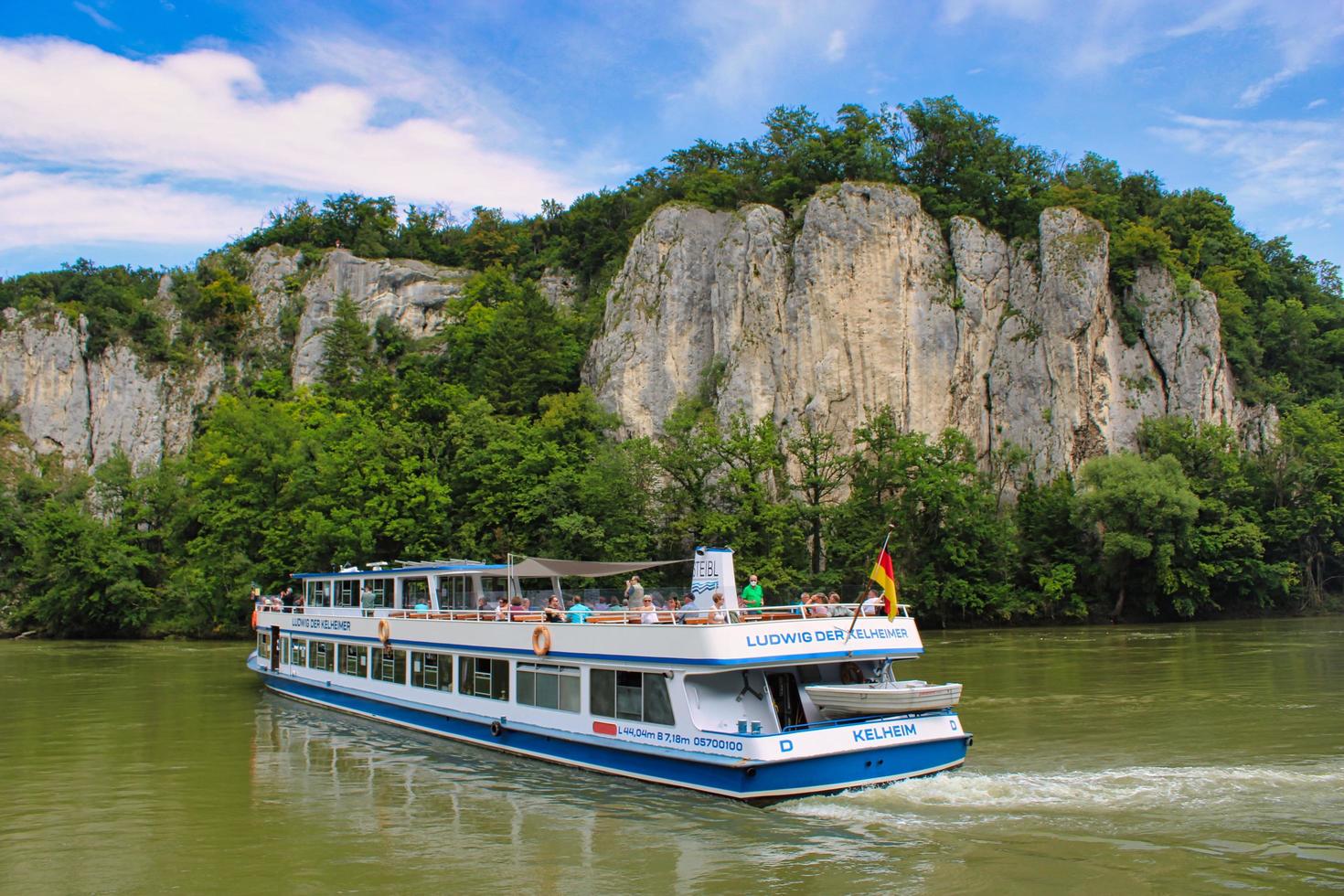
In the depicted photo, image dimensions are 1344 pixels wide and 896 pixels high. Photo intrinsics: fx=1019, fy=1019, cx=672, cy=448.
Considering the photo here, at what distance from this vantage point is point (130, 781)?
1748 centimetres

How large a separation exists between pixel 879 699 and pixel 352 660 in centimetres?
1519

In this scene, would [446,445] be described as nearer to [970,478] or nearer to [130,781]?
[970,478]

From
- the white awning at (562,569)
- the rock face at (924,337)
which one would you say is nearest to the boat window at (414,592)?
the white awning at (562,569)

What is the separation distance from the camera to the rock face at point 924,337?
189ft

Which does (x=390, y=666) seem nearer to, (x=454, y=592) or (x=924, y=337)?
(x=454, y=592)

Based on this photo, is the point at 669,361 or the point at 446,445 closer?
the point at 446,445

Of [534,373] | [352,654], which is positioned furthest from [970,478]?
[352,654]

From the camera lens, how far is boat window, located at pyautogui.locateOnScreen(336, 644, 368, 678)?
24.7 m

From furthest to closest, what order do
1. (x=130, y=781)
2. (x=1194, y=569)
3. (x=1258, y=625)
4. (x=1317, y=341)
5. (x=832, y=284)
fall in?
(x=1317, y=341)
(x=832, y=284)
(x=1194, y=569)
(x=1258, y=625)
(x=130, y=781)

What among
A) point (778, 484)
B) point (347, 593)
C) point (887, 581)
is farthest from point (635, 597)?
point (778, 484)

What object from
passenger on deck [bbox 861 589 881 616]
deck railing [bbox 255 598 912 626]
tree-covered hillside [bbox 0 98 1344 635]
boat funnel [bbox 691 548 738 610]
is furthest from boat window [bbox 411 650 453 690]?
tree-covered hillside [bbox 0 98 1344 635]

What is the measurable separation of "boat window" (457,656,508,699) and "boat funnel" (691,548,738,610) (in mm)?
4279

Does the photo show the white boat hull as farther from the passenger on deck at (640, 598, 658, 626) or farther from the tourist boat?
the passenger on deck at (640, 598, 658, 626)

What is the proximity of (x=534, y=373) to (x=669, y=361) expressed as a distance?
830 centimetres
